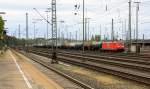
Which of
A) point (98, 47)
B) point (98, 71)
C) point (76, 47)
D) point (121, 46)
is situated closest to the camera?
point (98, 71)

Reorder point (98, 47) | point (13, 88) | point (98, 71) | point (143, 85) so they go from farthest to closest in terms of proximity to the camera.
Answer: point (98, 47) → point (98, 71) → point (143, 85) → point (13, 88)

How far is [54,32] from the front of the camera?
173 ft

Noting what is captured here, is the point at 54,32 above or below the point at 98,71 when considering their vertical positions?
above

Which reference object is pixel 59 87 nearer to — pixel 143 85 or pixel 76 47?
pixel 143 85

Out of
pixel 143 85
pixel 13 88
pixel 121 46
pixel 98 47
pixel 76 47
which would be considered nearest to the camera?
pixel 13 88

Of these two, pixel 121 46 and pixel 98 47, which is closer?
pixel 121 46

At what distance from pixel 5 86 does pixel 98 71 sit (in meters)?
14.3

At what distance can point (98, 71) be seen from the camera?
3653 centimetres

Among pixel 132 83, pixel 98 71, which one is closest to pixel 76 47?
pixel 98 71

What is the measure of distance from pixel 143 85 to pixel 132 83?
4.61 feet

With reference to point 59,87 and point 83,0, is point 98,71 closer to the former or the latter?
point 59,87

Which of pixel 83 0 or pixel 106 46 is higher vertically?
pixel 83 0

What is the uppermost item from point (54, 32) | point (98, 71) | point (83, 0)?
point (83, 0)

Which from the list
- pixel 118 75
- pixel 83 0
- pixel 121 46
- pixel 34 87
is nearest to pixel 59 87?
pixel 34 87
